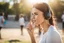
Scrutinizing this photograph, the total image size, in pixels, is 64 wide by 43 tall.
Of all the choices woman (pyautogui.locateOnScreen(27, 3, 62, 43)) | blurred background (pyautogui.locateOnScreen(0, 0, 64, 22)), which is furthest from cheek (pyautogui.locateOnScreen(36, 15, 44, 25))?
blurred background (pyautogui.locateOnScreen(0, 0, 64, 22))

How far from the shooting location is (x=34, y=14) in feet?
5.35

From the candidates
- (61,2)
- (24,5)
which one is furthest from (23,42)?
(24,5)

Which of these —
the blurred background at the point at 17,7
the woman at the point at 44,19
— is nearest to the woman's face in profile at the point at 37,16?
the woman at the point at 44,19

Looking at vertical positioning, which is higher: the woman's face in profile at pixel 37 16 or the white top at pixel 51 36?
the woman's face in profile at pixel 37 16

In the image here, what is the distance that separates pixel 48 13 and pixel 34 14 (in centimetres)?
10

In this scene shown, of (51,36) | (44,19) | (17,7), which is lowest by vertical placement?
(17,7)

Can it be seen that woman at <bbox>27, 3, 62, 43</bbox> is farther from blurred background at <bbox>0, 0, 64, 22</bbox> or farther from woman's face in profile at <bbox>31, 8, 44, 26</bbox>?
blurred background at <bbox>0, 0, 64, 22</bbox>

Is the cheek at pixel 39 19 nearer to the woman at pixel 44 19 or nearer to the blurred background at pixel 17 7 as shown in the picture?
the woman at pixel 44 19

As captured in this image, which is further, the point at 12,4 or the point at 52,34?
the point at 12,4

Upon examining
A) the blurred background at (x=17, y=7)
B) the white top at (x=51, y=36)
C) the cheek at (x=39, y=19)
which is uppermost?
the cheek at (x=39, y=19)

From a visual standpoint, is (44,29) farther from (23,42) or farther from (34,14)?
(23,42)

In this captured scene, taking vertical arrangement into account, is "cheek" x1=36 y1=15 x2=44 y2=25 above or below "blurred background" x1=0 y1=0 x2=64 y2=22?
above

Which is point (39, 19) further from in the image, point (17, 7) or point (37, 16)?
point (17, 7)

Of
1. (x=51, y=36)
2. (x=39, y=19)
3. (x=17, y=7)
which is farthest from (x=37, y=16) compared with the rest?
(x=17, y=7)
